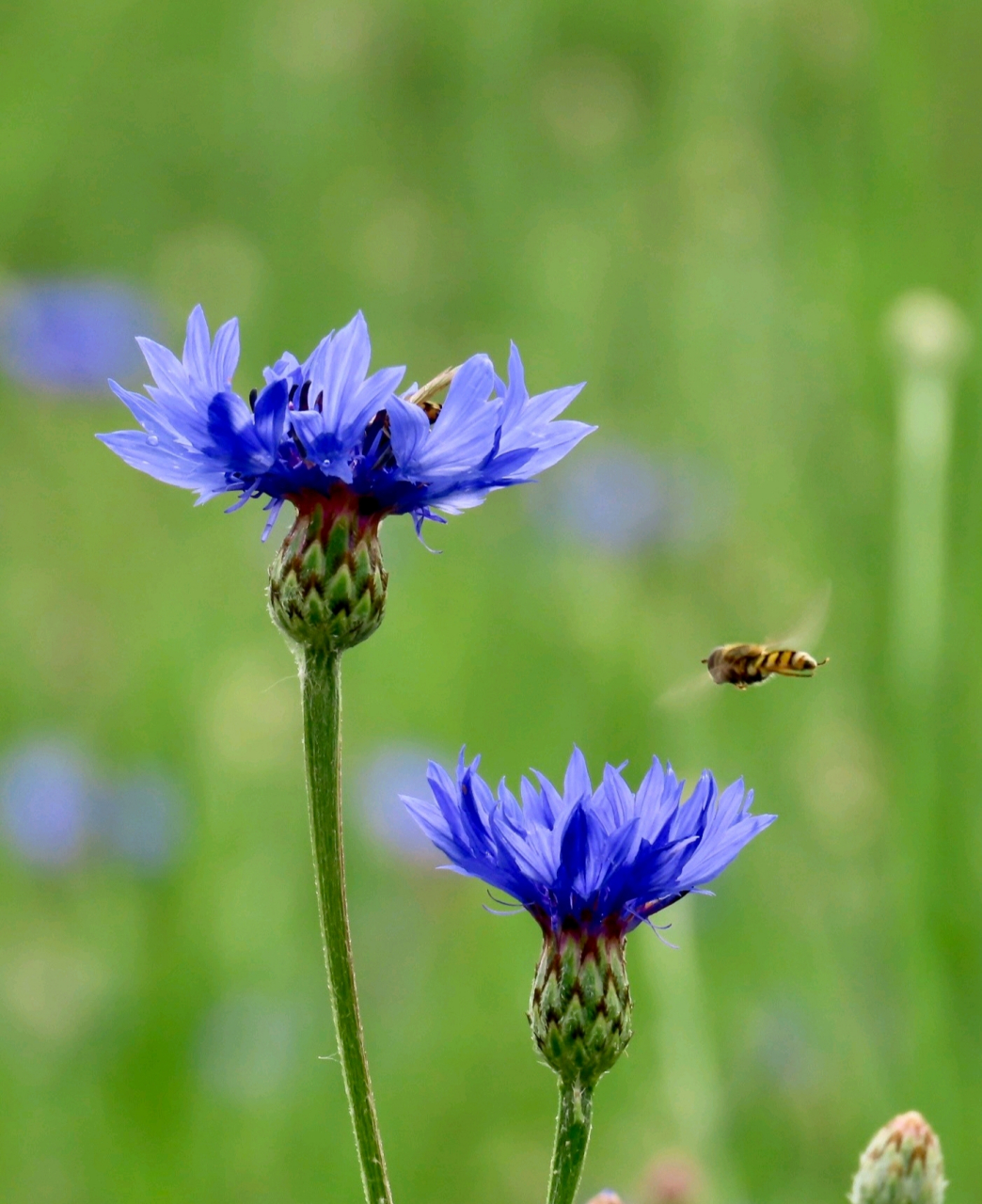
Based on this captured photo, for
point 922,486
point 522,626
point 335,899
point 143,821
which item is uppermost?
point 522,626

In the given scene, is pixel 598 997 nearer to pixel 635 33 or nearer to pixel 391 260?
pixel 391 260

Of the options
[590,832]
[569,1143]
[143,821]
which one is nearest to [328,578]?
[590,832]

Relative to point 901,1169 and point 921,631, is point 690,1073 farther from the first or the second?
point 901,1169

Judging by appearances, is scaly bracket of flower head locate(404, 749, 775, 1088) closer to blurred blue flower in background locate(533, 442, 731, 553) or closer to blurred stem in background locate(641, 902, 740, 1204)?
blurred stem in background locate(641, 902, 740, 1204)

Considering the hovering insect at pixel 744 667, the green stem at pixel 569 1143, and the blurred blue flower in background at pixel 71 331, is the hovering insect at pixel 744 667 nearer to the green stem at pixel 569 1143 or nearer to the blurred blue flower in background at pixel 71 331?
the green stem at pixel 569 1143

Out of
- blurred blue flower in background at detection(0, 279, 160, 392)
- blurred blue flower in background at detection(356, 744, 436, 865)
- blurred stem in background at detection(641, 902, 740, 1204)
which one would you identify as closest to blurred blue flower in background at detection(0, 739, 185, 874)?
blurred blue flower in background at detection(356, 744, 436, 865)

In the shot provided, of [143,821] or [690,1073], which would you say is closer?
[690,1073]
